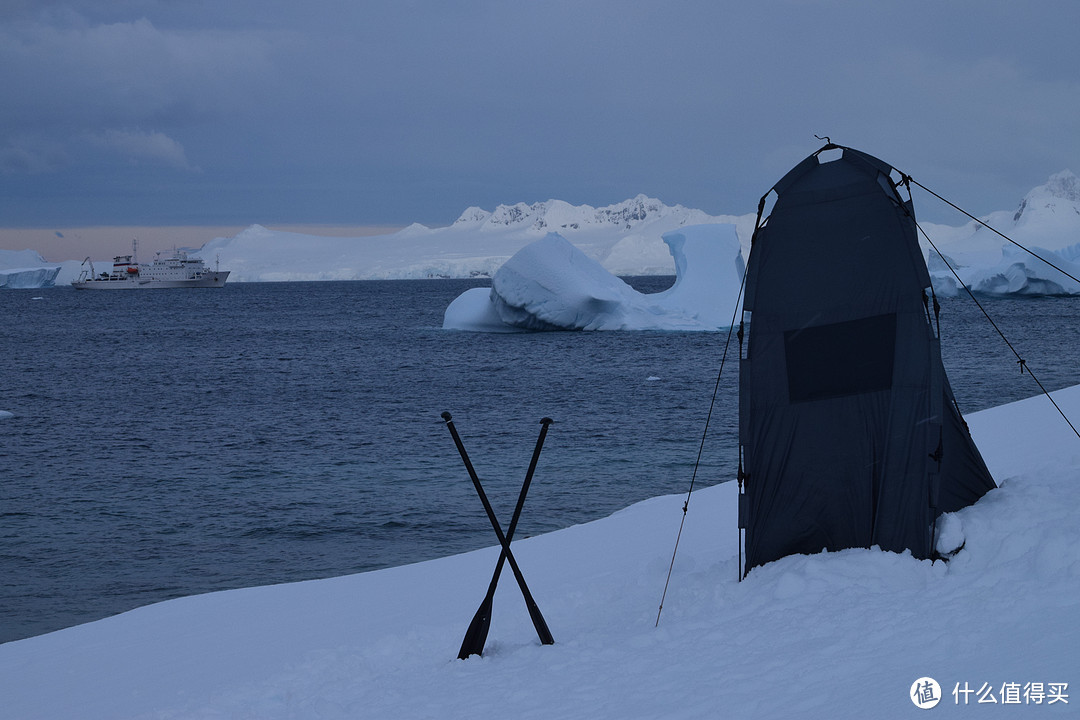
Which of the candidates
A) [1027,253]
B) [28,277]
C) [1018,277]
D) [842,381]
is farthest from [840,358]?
Result: [28,277]

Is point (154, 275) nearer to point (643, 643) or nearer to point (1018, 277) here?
point (1018, 277)

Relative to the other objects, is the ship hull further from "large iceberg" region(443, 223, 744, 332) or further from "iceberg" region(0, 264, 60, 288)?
"large iceberg" region(443, 223, 744, 332)

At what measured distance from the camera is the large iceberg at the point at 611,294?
4262cm

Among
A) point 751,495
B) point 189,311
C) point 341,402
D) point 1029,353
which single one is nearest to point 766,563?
point 751,495

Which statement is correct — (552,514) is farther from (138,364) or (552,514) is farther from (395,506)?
(138,364)

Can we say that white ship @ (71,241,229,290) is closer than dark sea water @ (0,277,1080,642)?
No

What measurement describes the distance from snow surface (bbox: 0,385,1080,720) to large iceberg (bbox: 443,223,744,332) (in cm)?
3327

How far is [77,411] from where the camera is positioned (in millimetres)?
27656

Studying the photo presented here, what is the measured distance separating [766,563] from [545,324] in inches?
1572

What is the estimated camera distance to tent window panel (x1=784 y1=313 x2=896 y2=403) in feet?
22.2

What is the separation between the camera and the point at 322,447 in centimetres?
2123

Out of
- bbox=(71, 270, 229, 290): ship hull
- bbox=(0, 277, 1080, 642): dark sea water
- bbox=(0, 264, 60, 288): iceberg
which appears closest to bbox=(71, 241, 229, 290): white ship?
bbox=(71, 270, 229, 290): ship hull

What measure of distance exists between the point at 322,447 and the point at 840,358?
53.2 feet

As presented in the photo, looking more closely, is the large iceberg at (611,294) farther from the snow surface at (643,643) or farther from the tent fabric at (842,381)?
the tent fabric at (842,381)
